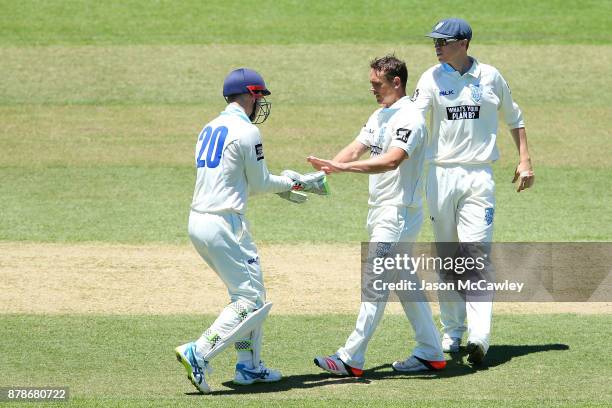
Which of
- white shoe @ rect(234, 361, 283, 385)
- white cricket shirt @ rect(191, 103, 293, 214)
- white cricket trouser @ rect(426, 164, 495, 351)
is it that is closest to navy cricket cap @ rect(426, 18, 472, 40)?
white cricket trouser @ rect(426, 164, 495, 351)

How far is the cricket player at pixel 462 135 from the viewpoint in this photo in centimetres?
845

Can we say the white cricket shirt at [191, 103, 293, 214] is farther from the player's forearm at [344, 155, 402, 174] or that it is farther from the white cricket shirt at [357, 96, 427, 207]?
the white cricket shirt at [357, 96, 427, 207]

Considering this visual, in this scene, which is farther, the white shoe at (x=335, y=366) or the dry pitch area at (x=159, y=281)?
the dry pitch area at (x=159, y=281)

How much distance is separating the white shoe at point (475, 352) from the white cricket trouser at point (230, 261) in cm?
172

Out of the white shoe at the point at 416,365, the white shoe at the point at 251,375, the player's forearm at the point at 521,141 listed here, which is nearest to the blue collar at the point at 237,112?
the white shoe at the point at 251,375

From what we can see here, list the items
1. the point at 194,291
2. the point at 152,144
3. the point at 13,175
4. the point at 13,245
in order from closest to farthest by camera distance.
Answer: the point at 194,291 → the point at 13,245 → the point at 13,175 → the point at 152,144

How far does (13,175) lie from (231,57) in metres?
5.73

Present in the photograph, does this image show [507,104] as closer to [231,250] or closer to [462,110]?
[462,110]

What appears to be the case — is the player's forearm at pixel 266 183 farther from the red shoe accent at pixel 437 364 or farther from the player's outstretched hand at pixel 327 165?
the red shoe accent at pixel 437 364

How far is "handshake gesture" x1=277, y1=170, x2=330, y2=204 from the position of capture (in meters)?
7.76

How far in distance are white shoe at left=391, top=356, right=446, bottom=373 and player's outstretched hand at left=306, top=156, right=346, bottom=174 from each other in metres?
1.56

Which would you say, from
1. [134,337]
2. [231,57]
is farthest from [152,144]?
[134,337]

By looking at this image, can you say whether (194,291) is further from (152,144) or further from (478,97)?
(152,144)

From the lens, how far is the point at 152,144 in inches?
640
